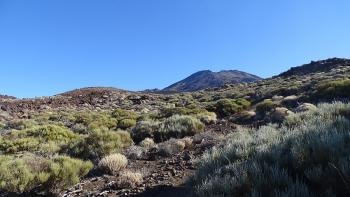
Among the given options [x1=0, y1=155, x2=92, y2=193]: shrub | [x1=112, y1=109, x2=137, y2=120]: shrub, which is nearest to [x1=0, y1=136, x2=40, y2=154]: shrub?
[x1=0, y1=155, x2=92, y2=193]: shrub

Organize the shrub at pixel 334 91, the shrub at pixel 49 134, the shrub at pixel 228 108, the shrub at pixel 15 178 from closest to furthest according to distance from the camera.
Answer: the shrub at pixel 15 178, the shrub at pixel 49 134, the shrub at pixel 334 91, the shrub at pixel 228 108

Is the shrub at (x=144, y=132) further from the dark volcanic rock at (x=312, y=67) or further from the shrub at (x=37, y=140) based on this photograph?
the dark volcanic rock at (x=312, y=67)

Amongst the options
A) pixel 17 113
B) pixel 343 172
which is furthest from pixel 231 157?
pixel 17 113

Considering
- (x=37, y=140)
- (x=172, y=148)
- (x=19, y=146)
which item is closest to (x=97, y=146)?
(x=172, y=148)

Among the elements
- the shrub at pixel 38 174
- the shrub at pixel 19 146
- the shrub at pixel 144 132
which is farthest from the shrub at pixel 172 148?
the shrub at pixel 19 146

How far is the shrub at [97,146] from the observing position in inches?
495

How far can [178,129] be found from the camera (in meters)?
15.3

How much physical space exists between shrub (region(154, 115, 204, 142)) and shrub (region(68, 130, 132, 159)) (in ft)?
5.95

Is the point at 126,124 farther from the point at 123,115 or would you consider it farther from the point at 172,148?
the point at 172,148

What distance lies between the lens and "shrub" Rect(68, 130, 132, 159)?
41.3ft

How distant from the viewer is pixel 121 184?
8.62 metres

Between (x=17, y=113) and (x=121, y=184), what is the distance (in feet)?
87.5

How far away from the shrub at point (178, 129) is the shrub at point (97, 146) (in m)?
1.81

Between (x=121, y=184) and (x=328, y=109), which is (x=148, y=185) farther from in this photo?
(x=328, y=109)
